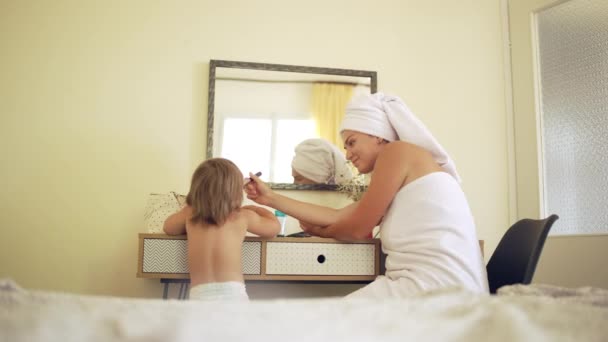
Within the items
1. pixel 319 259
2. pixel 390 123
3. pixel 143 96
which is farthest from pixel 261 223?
pixel 143 96

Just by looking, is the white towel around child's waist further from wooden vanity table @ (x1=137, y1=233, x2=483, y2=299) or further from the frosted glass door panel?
the frosted glass door panel

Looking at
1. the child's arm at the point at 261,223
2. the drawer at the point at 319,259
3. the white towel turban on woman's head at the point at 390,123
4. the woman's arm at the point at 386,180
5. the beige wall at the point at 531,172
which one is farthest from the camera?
the beige wall at the point at 531,172

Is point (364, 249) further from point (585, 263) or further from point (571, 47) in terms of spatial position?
point (571, 47)

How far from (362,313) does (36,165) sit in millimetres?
2325

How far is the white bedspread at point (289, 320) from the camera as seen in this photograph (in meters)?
0.44

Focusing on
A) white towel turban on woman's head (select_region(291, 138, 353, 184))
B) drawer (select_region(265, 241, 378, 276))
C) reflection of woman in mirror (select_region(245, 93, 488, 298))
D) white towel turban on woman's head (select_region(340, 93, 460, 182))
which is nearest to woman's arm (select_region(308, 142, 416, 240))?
reflection of woman in mirror (select_region(245, 93, 488, 298))

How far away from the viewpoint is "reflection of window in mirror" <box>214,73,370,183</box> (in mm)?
2553

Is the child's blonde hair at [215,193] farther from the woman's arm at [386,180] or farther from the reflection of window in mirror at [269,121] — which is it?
the reflection of window in mirror at [269,121]

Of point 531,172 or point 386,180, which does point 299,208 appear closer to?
point 386,180

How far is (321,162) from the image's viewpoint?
2.61 metres

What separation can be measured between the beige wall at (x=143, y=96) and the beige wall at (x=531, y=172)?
9cm

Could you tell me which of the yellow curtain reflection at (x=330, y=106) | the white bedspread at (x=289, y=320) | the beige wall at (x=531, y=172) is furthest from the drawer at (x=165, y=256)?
the beige wall at (x=531, y=172)

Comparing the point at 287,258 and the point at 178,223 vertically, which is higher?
the point at 178,223

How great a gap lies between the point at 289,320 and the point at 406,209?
3.58 ft
